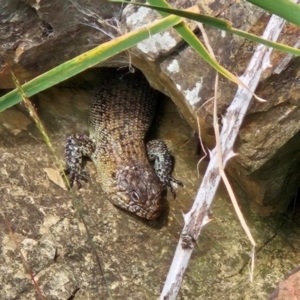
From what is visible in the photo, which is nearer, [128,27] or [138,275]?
[128,27]

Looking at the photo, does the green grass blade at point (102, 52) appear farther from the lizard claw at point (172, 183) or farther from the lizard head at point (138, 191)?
the lizard claw at point (172, 183)

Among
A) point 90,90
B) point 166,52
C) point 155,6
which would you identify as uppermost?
point 90,90

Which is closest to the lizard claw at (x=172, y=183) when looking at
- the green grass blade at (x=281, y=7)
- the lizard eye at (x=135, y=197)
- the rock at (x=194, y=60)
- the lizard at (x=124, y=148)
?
the lizard at (x=124, y=148)

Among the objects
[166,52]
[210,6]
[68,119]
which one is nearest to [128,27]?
[166,52]

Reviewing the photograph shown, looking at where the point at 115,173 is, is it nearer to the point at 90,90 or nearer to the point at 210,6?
the point at 90,90

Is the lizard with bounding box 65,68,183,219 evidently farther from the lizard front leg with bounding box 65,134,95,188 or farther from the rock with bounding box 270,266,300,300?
the rock with bounding box 270,266,300,300

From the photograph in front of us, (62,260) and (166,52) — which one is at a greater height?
(166,52)

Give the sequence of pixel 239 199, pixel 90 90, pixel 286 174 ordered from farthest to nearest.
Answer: pixel 90 90 < pixel 239 199 < pixel 286 174
